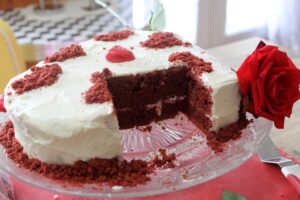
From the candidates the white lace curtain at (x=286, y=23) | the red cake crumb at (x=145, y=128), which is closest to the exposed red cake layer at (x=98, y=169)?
the red cake crumb at (x=145, y=128)

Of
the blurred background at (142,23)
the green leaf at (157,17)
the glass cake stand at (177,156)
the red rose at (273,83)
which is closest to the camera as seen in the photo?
the glass cake stand at (177,156)

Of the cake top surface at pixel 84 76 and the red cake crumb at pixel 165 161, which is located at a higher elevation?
the cake top surface at pixel 84 76

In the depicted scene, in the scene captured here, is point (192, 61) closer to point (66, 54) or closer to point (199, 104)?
point (199, 104)

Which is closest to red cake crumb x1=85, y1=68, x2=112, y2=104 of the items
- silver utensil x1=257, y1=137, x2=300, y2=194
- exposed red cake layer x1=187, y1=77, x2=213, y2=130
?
exposed red cake layer x1=187, y1=77, x2=213, y2=130

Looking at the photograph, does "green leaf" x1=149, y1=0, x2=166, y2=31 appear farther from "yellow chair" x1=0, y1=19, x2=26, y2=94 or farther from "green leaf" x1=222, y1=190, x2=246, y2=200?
"green leaf" x1=222, y1=190, x2=246, y2=200

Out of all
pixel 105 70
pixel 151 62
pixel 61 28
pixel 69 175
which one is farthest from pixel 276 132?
pixel 61 28

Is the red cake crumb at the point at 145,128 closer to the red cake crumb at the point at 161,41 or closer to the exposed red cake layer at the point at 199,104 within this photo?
the exposed red cake layer at the point at 199,104

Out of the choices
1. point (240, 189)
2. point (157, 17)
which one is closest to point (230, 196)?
point (240, 189)
